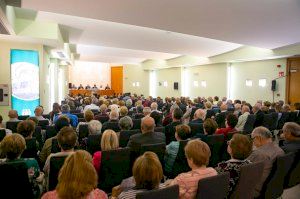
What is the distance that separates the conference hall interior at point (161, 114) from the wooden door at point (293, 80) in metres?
0.06

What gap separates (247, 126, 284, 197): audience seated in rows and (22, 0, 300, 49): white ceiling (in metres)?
3.44

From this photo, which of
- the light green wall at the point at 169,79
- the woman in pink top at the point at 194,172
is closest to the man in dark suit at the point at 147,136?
the woman in pink top at the point at 194,172

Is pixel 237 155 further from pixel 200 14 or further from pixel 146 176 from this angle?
pixel 200 14

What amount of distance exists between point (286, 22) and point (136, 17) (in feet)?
13.2

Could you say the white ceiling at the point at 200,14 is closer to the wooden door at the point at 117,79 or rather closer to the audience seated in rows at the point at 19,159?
the audience seated in rows at the point at 19,159

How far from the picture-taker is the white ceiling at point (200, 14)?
620cm

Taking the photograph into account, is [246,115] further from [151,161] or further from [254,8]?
[151,161]

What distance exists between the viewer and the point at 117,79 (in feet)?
90.1

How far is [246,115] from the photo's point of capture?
6.97 meters

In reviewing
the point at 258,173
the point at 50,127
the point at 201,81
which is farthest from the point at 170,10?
the point at 201,81

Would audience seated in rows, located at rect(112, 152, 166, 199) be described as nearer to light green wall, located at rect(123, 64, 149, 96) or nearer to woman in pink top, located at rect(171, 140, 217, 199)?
woman in pink top, located at rect(171, 140, 217, 199)

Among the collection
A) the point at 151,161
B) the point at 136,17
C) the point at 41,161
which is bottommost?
the point at 41,161

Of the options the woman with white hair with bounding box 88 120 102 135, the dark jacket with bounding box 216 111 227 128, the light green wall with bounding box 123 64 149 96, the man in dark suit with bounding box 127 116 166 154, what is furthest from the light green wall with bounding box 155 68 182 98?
the man in dark suit with bounding box 127 116 166 154

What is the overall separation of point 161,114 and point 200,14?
2.69 m
